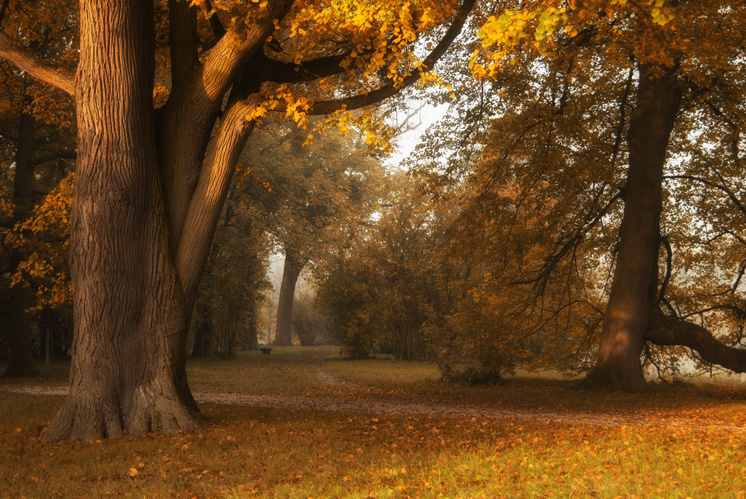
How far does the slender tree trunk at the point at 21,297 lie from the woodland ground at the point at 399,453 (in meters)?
6.73

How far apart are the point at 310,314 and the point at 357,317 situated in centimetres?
1736

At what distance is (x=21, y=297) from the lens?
52.2ft

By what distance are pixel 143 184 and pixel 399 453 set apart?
4.58 metres

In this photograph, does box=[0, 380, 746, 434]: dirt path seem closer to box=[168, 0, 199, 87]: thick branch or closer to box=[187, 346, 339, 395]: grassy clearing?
box=[187, 346, 339, 395]: grassy clearing

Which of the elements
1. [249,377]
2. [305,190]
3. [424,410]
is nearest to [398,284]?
[249,377]

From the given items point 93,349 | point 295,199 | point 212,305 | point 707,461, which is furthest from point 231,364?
point 707,461

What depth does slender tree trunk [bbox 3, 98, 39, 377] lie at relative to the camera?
626 inches

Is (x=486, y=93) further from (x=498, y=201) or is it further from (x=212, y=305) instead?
(x=212, y=305)

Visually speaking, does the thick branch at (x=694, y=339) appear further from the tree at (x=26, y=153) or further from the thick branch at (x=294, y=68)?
the tree at (x=26, y=153)

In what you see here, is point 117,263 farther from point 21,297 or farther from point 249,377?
point 21,297

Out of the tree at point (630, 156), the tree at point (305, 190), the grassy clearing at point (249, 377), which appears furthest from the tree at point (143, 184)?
the tree at point (305, 190)

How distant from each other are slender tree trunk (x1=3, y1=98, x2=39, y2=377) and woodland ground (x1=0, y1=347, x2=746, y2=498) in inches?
265

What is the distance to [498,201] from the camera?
1427cm

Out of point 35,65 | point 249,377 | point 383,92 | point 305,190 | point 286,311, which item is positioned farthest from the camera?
point 286,311
